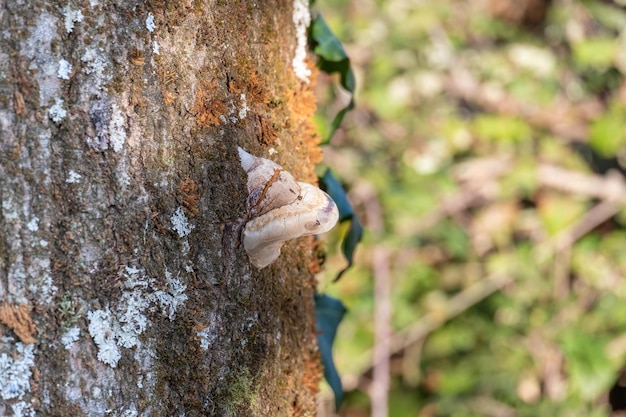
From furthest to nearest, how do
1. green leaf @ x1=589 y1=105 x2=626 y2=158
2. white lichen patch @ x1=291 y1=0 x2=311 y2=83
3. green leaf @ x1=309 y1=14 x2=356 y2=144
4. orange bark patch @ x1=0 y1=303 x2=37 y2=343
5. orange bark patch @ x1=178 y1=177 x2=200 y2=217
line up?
green leaf @ x1=589 y1=105 x2=626 y2=158, green leaf @ x1=309 y1=14 x2=356 y2=144, white lichen patch @ x1=291 y1=0 x2=311 y2=83, orange bark patch @ x1=178 y1=177 x2=200 y2=217, orange bark patch @ x1=0 y1=303 x2=37 y2=343

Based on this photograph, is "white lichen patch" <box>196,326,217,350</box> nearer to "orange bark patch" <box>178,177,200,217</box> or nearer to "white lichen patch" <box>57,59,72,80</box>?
"orange bark patch" <box>178,177,200,217</box>

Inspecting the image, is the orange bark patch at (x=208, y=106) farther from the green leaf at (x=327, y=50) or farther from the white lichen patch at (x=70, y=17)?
the green leaf at (x=327, y=50)

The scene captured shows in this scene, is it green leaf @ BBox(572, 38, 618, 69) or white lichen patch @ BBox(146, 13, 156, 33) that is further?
green leaf @ BBox(572, 38, 618, 69)

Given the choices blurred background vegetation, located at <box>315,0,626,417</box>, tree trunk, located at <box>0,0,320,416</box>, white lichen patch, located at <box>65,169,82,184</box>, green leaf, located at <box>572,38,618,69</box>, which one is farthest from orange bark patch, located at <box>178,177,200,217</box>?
green leaf, located at <box>572,38,618,69</box>

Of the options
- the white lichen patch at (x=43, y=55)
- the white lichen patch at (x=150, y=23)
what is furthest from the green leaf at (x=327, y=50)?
the white lichen patch at (x=43, y=55)

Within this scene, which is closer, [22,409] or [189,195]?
[22,409]

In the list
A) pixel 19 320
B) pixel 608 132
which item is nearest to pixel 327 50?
pixel 19 320

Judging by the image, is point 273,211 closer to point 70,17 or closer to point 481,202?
point 70,17

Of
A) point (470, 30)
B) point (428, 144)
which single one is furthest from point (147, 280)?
point (470, 30)
